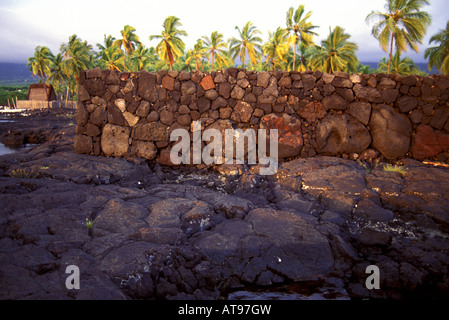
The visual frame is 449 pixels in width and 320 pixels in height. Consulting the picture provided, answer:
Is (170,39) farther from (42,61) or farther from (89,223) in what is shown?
(89,223)

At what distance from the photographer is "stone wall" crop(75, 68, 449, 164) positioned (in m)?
7.19

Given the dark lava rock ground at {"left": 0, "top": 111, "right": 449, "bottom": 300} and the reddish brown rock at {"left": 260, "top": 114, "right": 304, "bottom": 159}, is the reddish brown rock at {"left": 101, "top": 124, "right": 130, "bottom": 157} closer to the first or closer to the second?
the dark lava rock ground at {"left": 0, "top": 111, "right": 449, "bottom": 300}

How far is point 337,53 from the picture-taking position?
27.4 metres

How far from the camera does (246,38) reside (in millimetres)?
31250

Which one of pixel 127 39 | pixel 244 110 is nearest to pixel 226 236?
pixel 244 110

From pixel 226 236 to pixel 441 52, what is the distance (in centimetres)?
2860

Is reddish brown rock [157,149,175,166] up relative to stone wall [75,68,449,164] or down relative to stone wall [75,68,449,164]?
down

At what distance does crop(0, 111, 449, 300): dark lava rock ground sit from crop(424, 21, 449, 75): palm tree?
883 inches

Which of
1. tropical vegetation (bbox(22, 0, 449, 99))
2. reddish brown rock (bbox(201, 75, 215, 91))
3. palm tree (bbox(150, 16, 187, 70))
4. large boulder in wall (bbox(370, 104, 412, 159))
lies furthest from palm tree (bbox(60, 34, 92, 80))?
large boulder in wall (bbox(370, 104, 412, 159))

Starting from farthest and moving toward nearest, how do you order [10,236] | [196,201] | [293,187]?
[293,187]
[196,201]
[10,236]
